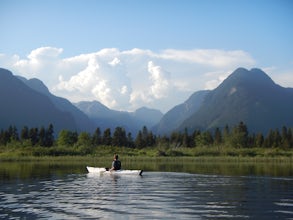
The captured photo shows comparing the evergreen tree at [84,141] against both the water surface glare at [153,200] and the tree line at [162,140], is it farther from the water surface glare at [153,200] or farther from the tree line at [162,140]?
the water surface glare at [153,200]

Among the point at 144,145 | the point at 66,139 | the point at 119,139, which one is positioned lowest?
the point at 144,145

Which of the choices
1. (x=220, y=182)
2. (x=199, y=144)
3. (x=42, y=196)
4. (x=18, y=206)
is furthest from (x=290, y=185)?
(x=199, y=144)

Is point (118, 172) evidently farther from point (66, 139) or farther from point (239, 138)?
point (239, 138)

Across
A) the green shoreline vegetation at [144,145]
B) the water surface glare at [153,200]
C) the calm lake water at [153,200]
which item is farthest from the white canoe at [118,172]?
the green shoreline vegetation at [144,145]

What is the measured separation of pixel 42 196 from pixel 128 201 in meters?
6.63

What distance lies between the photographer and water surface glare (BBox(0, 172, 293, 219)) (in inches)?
940

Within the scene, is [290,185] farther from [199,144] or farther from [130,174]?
[199,144]

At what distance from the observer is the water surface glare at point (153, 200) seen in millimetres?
23875

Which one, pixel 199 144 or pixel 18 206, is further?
pixel 199 144

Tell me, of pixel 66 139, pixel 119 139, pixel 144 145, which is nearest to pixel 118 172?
pixel 66 139

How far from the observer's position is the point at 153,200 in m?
29.2

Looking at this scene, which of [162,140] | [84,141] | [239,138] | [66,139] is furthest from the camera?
[162,140]

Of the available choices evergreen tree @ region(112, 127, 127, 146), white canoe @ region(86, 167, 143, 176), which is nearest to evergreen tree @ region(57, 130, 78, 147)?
evergreen tree @ region(112, 127, 127, 146)

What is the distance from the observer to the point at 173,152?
4653 inches
